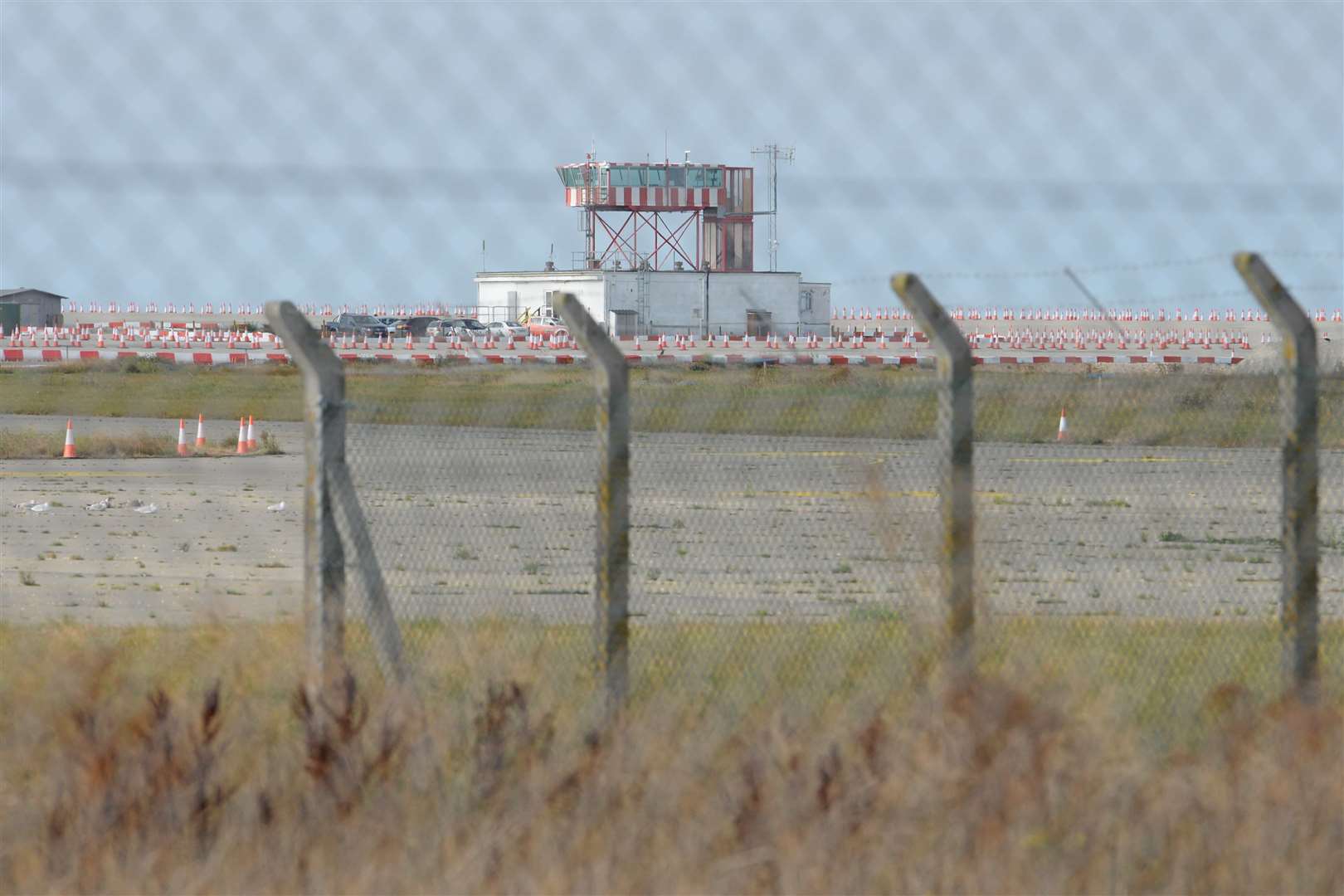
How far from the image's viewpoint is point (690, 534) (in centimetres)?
1505

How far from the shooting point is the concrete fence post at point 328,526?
5.86m

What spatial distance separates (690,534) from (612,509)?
9302 mm

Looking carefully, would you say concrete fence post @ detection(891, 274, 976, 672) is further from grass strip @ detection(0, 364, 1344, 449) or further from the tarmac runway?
grass strip @ detection(0, 364, 1344, 449)

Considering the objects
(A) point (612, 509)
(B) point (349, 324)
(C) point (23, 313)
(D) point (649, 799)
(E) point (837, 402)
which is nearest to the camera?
(D) point (649, 799)

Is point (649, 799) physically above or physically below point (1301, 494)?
below

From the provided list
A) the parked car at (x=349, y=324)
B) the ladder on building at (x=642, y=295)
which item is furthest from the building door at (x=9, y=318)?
the ladder on building at (x=642, y=295)

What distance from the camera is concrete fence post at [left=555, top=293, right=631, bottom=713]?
5707 mm

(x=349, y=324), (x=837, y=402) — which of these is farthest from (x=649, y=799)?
(x=349, y=324)

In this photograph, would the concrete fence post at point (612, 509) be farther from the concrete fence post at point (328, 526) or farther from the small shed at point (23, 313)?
the small shed at point (23, 313)

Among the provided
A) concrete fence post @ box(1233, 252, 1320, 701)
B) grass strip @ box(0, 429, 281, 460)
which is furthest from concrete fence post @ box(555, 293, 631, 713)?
grass strip @ box(0, 429, 281, 460)

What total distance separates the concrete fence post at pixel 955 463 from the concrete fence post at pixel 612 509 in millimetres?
965

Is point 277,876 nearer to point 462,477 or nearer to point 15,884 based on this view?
point 15,884

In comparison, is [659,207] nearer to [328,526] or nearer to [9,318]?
[9,318]

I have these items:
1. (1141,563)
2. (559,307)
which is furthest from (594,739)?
(1141,563)
